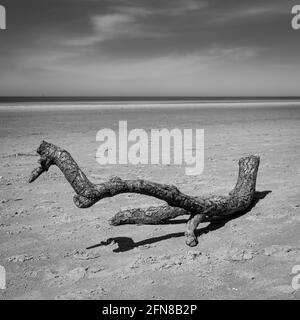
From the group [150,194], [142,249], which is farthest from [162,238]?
[150,194]

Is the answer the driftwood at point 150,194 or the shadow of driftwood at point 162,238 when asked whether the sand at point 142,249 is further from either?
the driftwood at point 150,194

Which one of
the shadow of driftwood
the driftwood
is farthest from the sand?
the driftwood

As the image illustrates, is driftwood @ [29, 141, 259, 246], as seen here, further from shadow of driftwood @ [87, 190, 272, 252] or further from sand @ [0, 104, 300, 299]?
sand @ [0, 104, 300, 299]

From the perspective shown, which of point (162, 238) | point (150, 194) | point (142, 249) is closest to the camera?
point (150, 194)

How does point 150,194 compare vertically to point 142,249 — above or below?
above

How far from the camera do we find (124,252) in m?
5.20

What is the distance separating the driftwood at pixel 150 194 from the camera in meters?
4.72

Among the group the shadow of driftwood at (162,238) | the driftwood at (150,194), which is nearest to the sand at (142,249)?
the shadow of driftwood at (162,238)

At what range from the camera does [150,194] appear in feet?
16.8

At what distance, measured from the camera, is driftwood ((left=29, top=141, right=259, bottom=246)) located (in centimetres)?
472

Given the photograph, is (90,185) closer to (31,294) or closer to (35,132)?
(31,294)

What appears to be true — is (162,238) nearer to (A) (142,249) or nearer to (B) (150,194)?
(A) (142,249)
